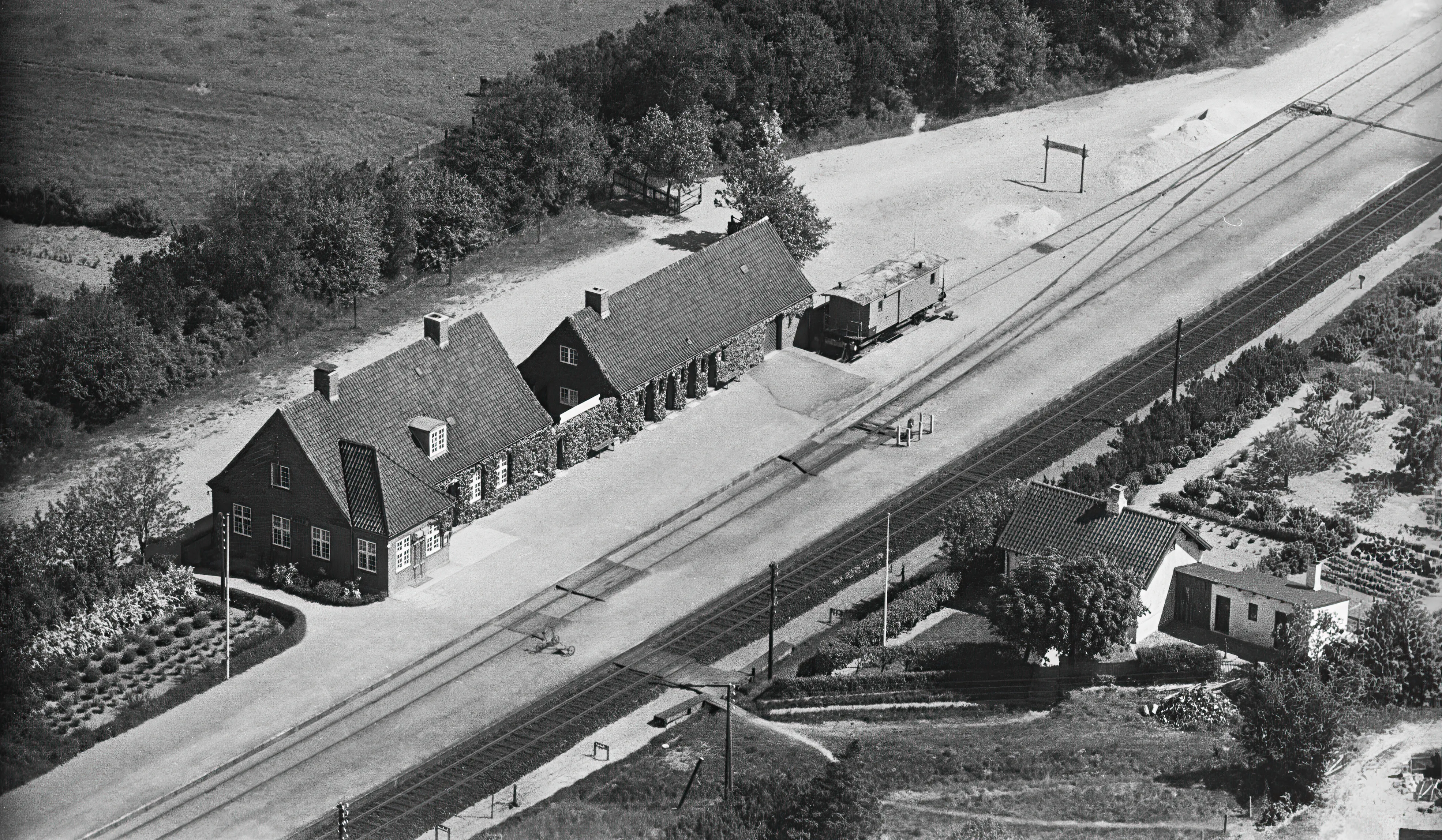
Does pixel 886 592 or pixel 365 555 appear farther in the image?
pixel 365 555

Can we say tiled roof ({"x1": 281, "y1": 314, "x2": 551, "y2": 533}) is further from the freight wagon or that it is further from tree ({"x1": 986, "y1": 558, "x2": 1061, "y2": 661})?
tree ({"x1": 986, "y1": 558, "x2": 1061, "y2": 661})

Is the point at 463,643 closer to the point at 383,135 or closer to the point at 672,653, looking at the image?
the point at 672,653

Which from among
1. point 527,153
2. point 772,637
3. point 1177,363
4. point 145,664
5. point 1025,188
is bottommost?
point 145,664

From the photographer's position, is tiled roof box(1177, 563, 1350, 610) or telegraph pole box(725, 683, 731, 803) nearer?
telegraph pole box(725, 683, 731, 803)

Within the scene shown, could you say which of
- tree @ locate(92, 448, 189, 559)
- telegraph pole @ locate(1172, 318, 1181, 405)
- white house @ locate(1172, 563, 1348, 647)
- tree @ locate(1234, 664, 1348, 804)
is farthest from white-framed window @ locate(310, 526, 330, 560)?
telegraph pole @ locate(1172, 318, 1181, 405)

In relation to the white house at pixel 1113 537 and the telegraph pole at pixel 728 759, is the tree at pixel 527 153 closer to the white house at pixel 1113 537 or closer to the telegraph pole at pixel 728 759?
the white house at pixel 1113 537

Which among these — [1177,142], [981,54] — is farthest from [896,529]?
[981,54]

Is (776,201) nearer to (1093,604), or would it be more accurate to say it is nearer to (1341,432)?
(1341,432)
